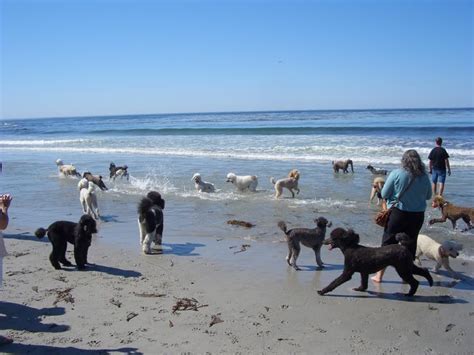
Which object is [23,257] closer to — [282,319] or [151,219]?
[151,219]

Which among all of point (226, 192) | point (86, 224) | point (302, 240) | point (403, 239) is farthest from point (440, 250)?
point (226, 192)

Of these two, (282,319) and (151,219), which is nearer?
(282,319)

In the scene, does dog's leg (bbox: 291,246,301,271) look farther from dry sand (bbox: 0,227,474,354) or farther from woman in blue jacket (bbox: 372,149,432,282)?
woman in blue jacket (bbox: 372,149,432,282)

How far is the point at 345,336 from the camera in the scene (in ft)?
14.5

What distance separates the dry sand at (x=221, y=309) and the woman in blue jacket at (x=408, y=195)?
776 mm

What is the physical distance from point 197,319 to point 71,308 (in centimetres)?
147

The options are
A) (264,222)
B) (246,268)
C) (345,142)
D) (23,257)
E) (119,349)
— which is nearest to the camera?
(119,349)

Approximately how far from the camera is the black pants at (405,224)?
559cm

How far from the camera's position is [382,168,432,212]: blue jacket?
215 inches

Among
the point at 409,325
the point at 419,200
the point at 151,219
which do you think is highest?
the point at 419,200

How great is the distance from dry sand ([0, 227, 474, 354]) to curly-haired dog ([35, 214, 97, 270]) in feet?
0.55

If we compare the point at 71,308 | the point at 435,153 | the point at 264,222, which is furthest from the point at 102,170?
the point at 71,308

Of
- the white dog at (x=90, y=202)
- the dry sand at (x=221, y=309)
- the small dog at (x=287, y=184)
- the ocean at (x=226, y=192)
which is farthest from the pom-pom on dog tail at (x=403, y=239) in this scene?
the small dog at (x=287, y=184)

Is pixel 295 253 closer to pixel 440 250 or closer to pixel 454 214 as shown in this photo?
pixel 440 250
